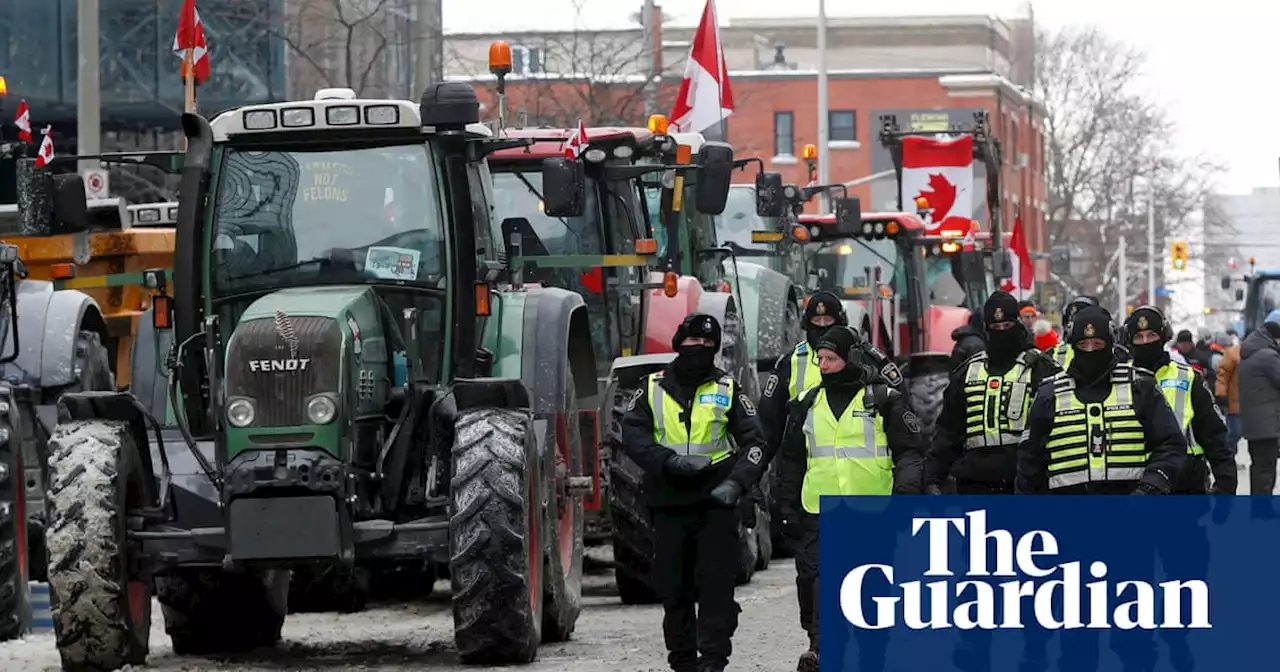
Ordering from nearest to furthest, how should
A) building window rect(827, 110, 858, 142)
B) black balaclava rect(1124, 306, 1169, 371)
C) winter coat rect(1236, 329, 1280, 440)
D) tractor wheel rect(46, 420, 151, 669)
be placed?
tractor wheel rect(46, 420, 151, 669)
black balaclava rect(1124, 306, 1169, 371)
winter coat rect(1236, 329, 1280, 440)
building window rect(827, 110, 858, 142)

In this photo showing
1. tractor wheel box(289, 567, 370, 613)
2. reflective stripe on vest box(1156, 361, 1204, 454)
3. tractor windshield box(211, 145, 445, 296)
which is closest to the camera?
tractor windshield box(211, 145, 445, 296)

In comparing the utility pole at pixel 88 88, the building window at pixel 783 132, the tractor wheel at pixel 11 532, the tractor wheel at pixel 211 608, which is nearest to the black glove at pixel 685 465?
the tractor wheel at pixel 211 608

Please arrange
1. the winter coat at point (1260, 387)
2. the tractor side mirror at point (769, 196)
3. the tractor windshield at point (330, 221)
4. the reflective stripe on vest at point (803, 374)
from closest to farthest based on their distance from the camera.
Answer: the reflective stripe on vest at point (803, 374) < the tractor windshield at point (330, 221) < the tractor side mirror at point (769, 196) < the winter coat at point (1260, 387)

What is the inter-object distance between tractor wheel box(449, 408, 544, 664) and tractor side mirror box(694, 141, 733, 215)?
3478 millimetres

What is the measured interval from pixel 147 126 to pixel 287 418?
30.5 meters

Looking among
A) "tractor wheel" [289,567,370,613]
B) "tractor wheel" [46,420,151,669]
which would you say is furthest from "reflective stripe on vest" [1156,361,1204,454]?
"tractor wheel" [46,420,151,669]

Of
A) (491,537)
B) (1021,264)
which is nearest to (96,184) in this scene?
A: (491,537)

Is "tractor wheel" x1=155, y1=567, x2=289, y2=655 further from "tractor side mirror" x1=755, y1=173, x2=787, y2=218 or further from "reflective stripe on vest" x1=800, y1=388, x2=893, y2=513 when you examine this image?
"tractor side mirror" x1=755, y1=173, x2=787, y2=218

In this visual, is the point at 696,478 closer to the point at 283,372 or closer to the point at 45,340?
the point at 283,372

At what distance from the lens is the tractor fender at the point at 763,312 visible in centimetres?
1909

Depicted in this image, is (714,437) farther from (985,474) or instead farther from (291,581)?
(291,581)

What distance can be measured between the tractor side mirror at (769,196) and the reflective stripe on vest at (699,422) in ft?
25.5

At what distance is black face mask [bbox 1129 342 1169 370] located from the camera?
12733mm

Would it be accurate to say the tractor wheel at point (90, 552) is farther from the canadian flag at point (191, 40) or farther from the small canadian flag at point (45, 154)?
the canadian flag at point (191, 40)
